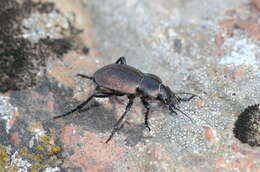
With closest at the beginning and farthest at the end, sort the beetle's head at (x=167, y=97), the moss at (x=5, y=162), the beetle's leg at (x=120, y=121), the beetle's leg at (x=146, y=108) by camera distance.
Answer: the moss at (x=5, y=162) < the beetle's leg at (x=120, y=121) < the beetle's leg at (x=146, y=108) < the beetle's head at (x=167, y=97)

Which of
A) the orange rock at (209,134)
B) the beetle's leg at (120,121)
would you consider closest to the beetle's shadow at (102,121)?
the beetle's leg at (120,121)

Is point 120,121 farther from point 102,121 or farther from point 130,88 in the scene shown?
point 130,88

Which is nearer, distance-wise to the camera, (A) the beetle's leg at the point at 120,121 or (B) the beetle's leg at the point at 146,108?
(A) the beetle's leg at the point at 120,121

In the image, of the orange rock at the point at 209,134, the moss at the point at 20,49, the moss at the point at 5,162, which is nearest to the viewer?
the moss at the point at 5,162

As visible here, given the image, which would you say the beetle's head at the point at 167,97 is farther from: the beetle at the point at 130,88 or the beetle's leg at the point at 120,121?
the beetle's leg at the point at 120,121

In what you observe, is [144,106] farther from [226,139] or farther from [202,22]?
[202,22]

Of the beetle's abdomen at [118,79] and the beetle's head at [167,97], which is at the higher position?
the beetle's abdomen at [118,79]

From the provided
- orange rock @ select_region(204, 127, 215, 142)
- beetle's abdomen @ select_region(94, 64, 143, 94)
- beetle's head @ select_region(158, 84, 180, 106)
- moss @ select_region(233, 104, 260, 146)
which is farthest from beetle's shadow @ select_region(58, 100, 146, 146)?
moss @ select_region(233, 104, 260, 146)
